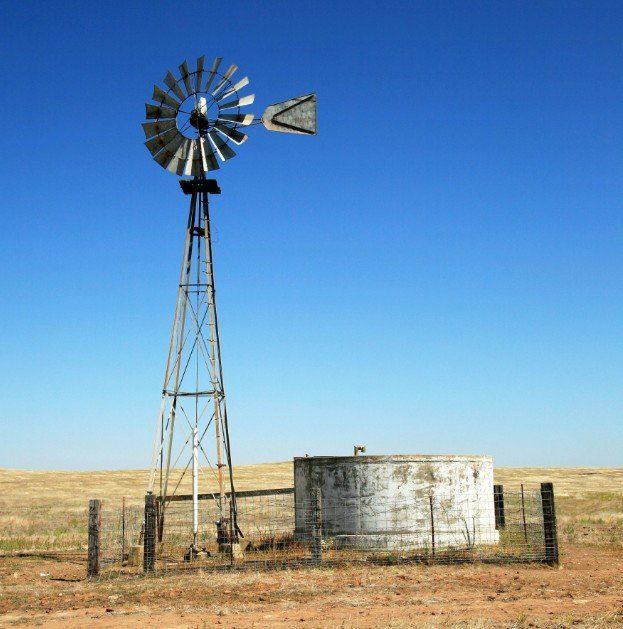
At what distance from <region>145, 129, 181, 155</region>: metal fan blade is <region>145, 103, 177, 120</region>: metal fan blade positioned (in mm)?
487

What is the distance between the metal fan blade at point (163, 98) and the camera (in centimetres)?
2359

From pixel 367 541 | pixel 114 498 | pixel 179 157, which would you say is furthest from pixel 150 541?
pixel 114 498

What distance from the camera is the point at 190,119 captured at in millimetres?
23969

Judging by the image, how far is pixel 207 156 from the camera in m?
24.0

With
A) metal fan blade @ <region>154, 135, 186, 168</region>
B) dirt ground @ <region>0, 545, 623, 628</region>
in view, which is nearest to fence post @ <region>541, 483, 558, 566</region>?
dirt ground @ <region>0, 545, 623, 628</region>

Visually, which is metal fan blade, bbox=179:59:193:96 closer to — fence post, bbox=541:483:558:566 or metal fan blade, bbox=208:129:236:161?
metal fan blade, bbox=208:129:236:161

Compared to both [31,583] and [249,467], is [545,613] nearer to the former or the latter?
[31,583]

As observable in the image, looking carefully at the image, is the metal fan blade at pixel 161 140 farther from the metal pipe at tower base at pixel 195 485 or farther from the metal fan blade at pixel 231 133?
the metal pipe at tower base at pixel 195 485

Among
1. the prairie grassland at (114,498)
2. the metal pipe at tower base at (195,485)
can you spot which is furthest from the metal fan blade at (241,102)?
the prairie grassland at (114,498)

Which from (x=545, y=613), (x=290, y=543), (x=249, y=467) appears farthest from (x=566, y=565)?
(x=249, y=467)

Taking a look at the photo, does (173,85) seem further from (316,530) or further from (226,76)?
(316,530)

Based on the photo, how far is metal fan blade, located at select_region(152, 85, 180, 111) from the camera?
77.4 ft

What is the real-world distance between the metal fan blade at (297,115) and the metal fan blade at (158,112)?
10.3ft

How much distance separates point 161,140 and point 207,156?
1.47 meters
